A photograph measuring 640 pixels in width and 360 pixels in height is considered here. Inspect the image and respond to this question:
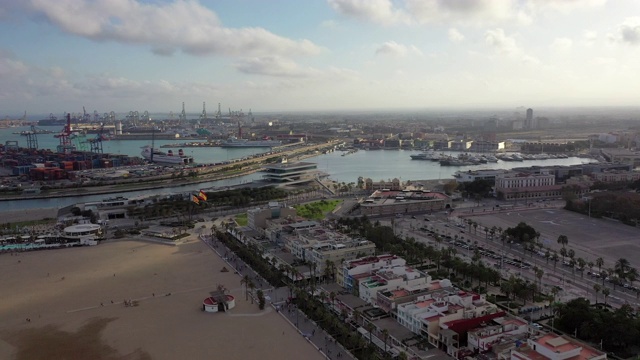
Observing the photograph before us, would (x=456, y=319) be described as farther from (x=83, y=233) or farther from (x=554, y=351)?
(x=83, y=233)

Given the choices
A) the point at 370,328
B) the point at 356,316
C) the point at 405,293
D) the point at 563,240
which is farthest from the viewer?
the point at 563,240

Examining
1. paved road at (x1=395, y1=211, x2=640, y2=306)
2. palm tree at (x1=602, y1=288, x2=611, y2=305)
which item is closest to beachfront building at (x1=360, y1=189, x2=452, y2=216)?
paved road at (x1=395, y1=211, x2=640, y2=306)

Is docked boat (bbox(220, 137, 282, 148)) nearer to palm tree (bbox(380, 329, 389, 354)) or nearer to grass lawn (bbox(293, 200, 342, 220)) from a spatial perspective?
grass lawn (bbox(293, 200, 342, 220))

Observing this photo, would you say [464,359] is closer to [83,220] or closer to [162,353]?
[162,353]

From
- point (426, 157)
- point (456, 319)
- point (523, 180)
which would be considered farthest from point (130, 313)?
point (426, 157)

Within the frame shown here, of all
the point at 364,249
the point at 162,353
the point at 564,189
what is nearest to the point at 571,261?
the point at 364,249

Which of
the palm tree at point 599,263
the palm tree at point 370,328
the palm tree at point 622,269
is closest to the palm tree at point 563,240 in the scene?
the palm tree at point 599,263
